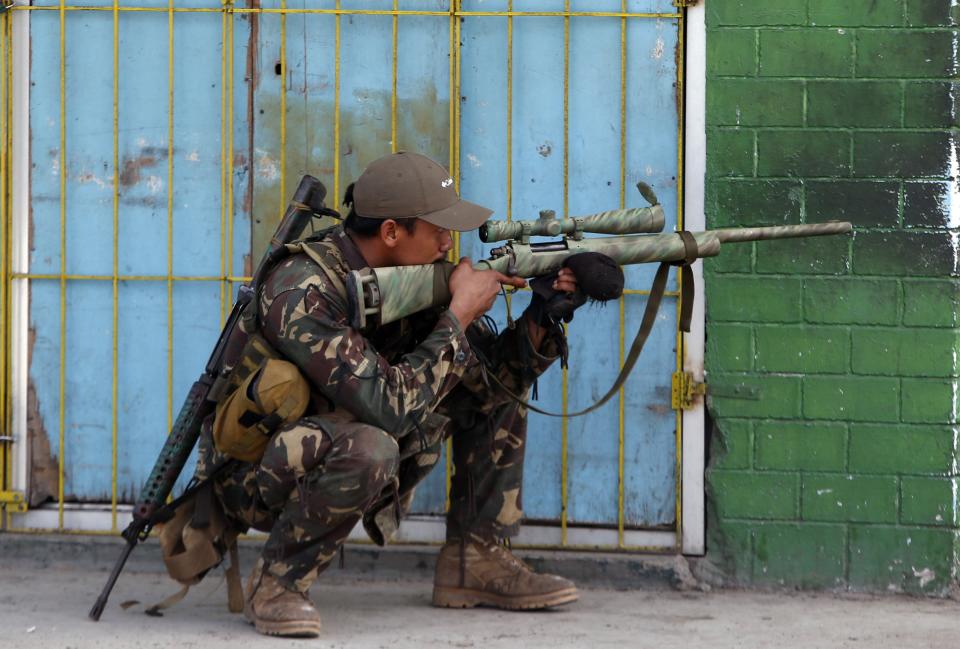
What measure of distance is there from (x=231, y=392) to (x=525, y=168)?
4.61ft

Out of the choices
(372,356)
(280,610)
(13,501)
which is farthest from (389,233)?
(13,501)

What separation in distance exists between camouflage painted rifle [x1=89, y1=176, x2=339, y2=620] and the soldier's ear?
0.87ft

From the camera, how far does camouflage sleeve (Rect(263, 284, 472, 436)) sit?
391 cm

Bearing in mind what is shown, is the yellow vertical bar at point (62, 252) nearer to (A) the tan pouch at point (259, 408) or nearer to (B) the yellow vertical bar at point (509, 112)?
(A) the tan pouch at point (259, 408)

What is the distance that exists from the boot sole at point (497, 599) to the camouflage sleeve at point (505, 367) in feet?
1.95

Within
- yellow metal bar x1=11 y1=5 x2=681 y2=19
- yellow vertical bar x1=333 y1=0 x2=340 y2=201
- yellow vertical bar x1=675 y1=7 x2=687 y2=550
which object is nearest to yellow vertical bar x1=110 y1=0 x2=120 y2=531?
yellow metal bar x1=11 y1=5 x2=681 y2=19

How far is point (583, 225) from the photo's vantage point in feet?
14.0

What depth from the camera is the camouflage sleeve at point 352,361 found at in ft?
12.8

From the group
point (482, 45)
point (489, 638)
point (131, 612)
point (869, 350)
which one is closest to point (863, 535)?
point (869, 350)

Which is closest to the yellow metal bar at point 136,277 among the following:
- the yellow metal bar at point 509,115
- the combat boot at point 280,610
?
the yellow metal bar at point 509,115

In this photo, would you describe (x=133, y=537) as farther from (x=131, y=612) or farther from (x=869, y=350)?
(x=869, y=350)

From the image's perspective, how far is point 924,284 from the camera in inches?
184

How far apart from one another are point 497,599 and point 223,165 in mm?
1835

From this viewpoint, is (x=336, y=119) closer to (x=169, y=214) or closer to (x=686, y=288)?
(x=169, y=214)
